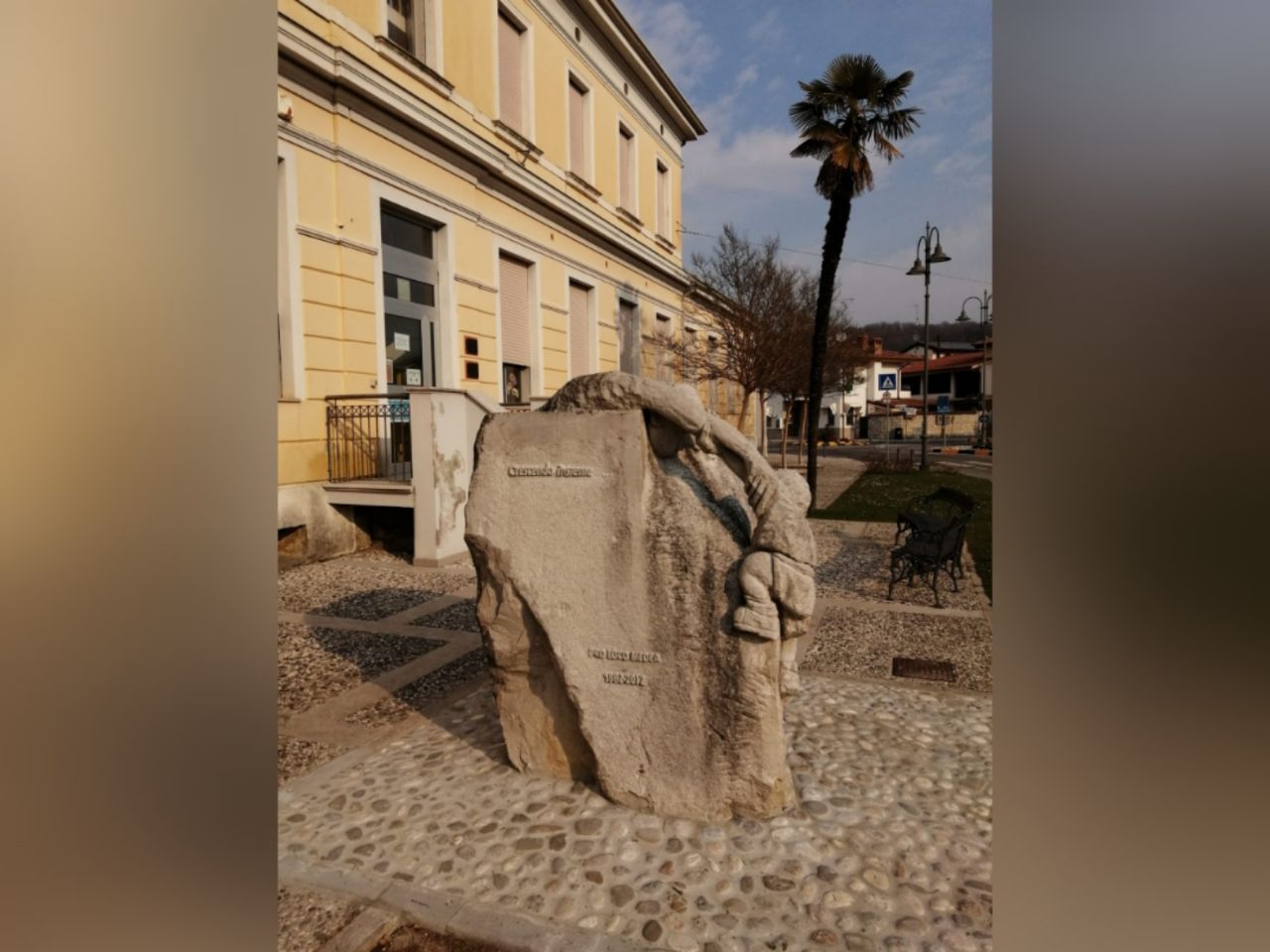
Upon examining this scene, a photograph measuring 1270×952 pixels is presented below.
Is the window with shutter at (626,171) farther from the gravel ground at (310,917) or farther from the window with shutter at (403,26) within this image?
the gravel ground at (310,917)

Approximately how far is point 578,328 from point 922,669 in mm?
13047

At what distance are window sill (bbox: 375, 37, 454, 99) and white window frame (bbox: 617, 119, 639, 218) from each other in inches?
296

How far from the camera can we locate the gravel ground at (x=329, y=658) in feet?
16.0

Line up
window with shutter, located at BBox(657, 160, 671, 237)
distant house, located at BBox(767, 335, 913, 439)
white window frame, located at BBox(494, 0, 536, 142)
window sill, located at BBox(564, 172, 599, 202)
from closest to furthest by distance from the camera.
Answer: white window frame, located at BBox(494, 0, 536, 142) → window sill, located at BBox(564, 172, 599, 202) → window with shutter, located at BBox(657, 160, 671, 237) → distant house, located at BBox(767, 335, 913, 439)

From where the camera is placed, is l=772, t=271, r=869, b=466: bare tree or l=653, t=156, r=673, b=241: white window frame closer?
l=772, t=271, r=869, b=466: bare tree

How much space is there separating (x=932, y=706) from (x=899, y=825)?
1529 mm

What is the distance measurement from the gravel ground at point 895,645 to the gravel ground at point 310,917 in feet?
11.5

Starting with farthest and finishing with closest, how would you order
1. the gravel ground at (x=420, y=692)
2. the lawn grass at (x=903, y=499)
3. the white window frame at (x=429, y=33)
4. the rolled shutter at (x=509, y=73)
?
the rolled shutter at (x=509, y=73) < the white window frame at (x=429, y=33) < the lawn grass at (x=903, y=499) < the gravel ground at (x=420, y=692)

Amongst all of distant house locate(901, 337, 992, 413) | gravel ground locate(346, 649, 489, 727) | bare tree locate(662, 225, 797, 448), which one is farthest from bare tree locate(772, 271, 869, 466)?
distant house locate(901, 337, 992, 413)

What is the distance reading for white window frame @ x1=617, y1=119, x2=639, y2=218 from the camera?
60.0 ft

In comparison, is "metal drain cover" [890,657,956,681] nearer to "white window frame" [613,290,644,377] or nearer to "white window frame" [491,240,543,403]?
"white window frame" [491,240,543,403]

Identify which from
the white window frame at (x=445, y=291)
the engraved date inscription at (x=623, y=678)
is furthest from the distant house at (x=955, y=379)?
the engraved date inscription at (x=623, y=678)
